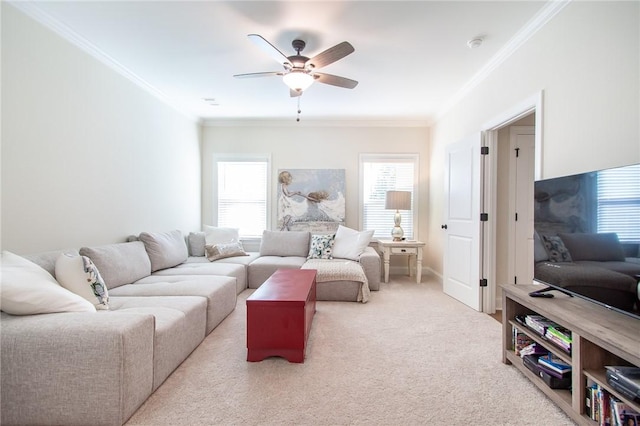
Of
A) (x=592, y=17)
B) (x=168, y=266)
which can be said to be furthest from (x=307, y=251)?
(x=592, y=17)

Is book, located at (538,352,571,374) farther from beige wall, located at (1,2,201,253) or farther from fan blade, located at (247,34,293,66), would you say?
beige wall, located at (1,2,201,253)

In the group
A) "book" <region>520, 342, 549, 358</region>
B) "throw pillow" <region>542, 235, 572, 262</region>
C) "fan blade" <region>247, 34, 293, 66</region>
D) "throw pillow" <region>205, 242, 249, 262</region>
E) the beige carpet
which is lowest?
the beige carpet

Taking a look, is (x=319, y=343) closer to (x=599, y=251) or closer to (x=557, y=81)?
(x=599, y=251)

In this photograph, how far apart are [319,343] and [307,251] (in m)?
2.33

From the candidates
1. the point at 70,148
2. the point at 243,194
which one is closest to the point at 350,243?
the point at 243,194

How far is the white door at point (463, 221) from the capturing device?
3.38 metres

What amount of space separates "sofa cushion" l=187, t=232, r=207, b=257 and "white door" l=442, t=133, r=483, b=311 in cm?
365

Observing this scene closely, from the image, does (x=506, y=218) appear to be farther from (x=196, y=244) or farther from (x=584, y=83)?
(x=196, y=244)

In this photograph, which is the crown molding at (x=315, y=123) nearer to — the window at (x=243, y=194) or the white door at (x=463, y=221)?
the window at (x=243, y=194)

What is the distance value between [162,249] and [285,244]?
1.82 m

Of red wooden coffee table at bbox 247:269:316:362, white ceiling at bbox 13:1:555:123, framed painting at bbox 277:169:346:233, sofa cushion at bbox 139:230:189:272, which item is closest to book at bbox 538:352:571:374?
red wooden coffee table at bbox 247:269:316:362

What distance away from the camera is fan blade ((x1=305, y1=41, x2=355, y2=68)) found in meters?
2.26

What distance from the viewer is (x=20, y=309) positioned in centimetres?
159

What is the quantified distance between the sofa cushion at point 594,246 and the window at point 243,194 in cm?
435
